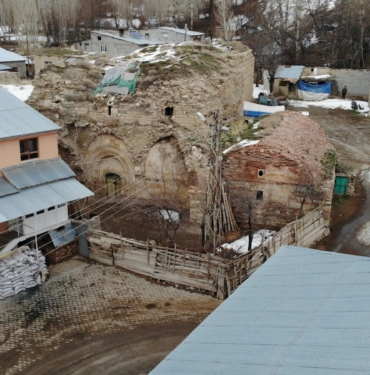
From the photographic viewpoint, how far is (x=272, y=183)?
67.3 ft

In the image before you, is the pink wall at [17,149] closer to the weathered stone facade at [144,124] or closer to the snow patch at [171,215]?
the weathered stone facade at [144,124]

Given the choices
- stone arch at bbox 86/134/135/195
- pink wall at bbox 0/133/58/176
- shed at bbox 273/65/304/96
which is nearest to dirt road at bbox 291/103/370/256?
shed at bbox 273/65/304/96

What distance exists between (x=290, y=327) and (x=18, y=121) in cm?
1339

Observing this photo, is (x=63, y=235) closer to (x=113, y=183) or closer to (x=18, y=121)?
(x=18, y=121)

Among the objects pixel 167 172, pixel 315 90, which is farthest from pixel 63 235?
pixel 315 90

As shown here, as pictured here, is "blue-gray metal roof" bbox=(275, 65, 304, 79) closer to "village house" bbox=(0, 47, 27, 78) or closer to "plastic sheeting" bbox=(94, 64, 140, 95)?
"village house" bbox=(0, 47, 27, 78)

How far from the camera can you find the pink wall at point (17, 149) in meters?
17.4

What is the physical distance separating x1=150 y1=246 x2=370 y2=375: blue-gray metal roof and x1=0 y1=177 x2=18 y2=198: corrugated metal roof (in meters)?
9.49

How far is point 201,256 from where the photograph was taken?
1688cm

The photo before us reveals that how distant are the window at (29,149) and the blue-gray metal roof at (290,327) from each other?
1071cm

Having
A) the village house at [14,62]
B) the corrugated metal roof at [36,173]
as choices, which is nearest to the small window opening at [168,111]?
the corrugated metal roof at [36,173]

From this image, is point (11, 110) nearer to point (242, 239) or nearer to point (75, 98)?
point (75, 98)

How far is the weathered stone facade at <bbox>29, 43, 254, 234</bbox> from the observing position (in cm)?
2139

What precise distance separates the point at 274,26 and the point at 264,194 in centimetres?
4496
